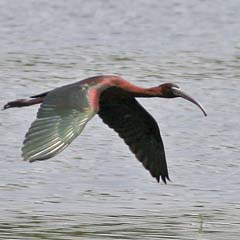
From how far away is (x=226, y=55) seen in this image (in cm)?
1734

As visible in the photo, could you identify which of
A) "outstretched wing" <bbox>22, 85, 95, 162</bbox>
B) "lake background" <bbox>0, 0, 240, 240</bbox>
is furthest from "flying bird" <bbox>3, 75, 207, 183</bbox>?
"lake background" <bbox>0, 0, 240, 240</bbox>

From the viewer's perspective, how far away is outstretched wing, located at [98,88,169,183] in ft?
38.1

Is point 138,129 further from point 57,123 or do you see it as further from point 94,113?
point 57,123

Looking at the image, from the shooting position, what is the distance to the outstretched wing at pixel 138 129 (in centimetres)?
1162

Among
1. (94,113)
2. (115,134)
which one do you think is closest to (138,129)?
(94,113)

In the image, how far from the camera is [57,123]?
32.8ft

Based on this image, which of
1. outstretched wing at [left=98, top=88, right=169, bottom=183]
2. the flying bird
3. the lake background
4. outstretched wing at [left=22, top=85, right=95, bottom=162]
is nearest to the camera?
outstretched wing at [left=22, top=85, right=95, bottom=162]

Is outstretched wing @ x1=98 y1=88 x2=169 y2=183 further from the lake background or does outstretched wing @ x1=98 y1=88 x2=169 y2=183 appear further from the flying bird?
the lake background

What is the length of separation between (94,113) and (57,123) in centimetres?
28

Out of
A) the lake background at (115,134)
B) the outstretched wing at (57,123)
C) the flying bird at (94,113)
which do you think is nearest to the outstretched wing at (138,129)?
the flying bird at (94,113)

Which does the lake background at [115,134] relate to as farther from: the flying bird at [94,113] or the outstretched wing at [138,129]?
the flying bird at [94,113]

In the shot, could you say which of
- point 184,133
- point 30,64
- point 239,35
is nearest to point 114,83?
point 184,133

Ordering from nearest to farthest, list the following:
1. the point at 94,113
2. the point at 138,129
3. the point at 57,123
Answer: the point at 57,123, the point at 94,113, the point at 138,129

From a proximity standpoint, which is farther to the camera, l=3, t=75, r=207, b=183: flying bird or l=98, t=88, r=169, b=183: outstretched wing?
l=98, t=88, r=169, b=183: outstretched wing
